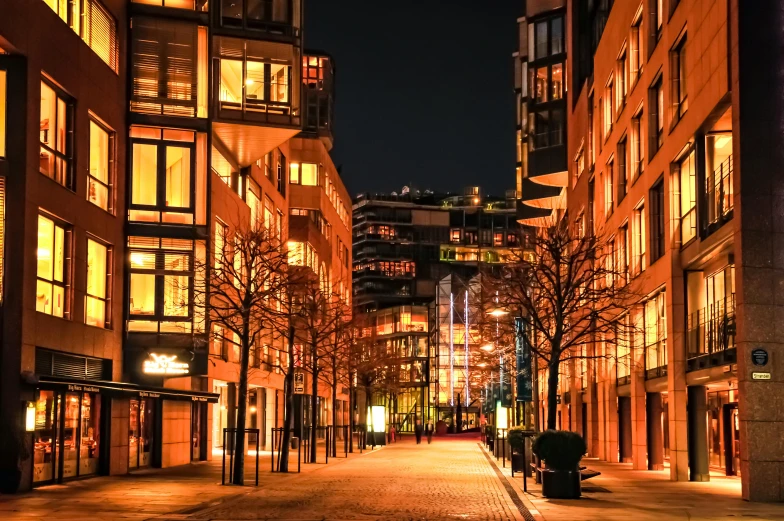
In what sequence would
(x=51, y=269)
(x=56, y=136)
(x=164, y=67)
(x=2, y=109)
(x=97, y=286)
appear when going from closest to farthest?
1. (x=2, y=109)
2. (x=51, y=269)
3. (x=56, y=136)
4. (x=97, y=286)
5. (x=164, y=67)

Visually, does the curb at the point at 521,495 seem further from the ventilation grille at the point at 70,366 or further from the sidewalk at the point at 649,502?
the ventilation grille at the point at 70,366

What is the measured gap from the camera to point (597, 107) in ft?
179

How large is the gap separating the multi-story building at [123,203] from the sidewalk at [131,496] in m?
1.15

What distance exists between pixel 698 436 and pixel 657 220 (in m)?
8.44

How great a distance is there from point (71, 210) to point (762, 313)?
17.9 meters

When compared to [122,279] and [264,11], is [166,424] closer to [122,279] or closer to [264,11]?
[122,279]

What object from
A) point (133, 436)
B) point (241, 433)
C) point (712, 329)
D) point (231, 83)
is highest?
point (231, 83)

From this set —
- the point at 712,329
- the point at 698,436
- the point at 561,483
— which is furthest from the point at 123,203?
the point at 698,436

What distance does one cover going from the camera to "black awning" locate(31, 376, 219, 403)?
2816cm

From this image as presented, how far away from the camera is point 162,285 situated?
124 feet

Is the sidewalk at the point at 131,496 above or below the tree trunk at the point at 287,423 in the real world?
below

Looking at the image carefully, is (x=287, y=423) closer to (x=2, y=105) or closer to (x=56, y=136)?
(x=56, y=136)

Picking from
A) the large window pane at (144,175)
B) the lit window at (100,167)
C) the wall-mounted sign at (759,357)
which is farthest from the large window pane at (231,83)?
the wall-mounted sign at (759,357)

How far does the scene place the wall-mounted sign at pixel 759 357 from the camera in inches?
1029
